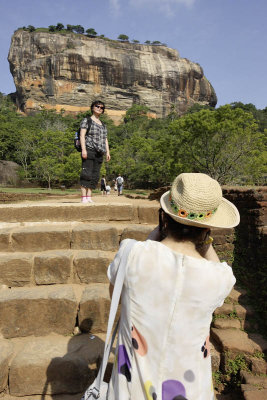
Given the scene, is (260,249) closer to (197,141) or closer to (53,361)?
(53,361)

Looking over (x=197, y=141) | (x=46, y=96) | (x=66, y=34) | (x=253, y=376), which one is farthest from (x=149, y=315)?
(x=66, y=34)

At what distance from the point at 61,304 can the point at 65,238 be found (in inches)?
40.0

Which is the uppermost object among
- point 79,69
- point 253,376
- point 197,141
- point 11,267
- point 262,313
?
point 79,69

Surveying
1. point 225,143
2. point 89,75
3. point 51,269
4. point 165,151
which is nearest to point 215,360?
point 51,269

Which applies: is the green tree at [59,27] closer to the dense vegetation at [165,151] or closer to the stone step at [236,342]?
the dense vegetation at [165,151]

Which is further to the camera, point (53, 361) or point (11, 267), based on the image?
point (11, 267)

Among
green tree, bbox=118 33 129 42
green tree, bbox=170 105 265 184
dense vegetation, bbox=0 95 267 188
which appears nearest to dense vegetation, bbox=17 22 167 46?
green tree, bbox=118 33 129 42

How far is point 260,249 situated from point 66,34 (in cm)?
8550

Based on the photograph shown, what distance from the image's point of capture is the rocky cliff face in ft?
221

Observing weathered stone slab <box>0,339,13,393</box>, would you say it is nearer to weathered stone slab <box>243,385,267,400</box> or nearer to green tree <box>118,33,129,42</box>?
weathered stone slab <box>243,385,267,400</box>

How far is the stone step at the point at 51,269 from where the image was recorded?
9.49 feet

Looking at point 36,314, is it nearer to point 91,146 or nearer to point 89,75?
point 91,146

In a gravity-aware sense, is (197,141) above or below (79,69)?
below

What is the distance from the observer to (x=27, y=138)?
34.5m
